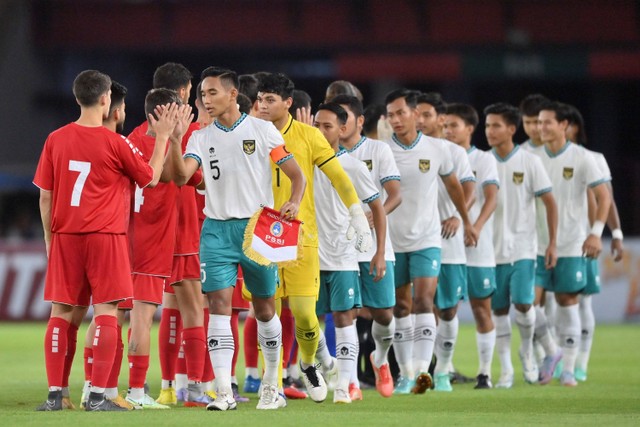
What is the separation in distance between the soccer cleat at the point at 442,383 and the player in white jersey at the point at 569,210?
4.62 feet

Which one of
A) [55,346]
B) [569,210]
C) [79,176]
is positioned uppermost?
[79,176]

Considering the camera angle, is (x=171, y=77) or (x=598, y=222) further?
(x=598, y=222)

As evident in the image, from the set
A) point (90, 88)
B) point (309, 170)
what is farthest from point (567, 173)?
point (90, 88)

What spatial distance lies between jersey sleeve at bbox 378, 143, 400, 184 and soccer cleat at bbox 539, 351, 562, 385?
285cm

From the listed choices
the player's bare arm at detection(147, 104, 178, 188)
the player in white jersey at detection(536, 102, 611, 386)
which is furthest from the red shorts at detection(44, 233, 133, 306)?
the player in white jersey at detection(536, 102, 611, 386)

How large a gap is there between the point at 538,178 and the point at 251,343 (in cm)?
329

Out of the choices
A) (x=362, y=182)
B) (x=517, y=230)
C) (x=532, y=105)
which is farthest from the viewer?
(x=532, y=105)

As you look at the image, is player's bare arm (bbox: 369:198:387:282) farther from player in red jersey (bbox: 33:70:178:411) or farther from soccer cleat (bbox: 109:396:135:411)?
soccer cleat (bbox: 109:396:135:411)

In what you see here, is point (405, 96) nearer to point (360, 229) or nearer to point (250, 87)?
point (250, 87)

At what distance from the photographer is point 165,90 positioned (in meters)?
8.81

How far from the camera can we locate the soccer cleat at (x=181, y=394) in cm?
983

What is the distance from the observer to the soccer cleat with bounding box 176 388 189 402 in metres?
9.83

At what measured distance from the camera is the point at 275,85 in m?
9.36

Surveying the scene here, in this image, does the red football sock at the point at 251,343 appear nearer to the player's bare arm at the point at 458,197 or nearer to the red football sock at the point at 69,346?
the player's bare arm at the point at 458,197
